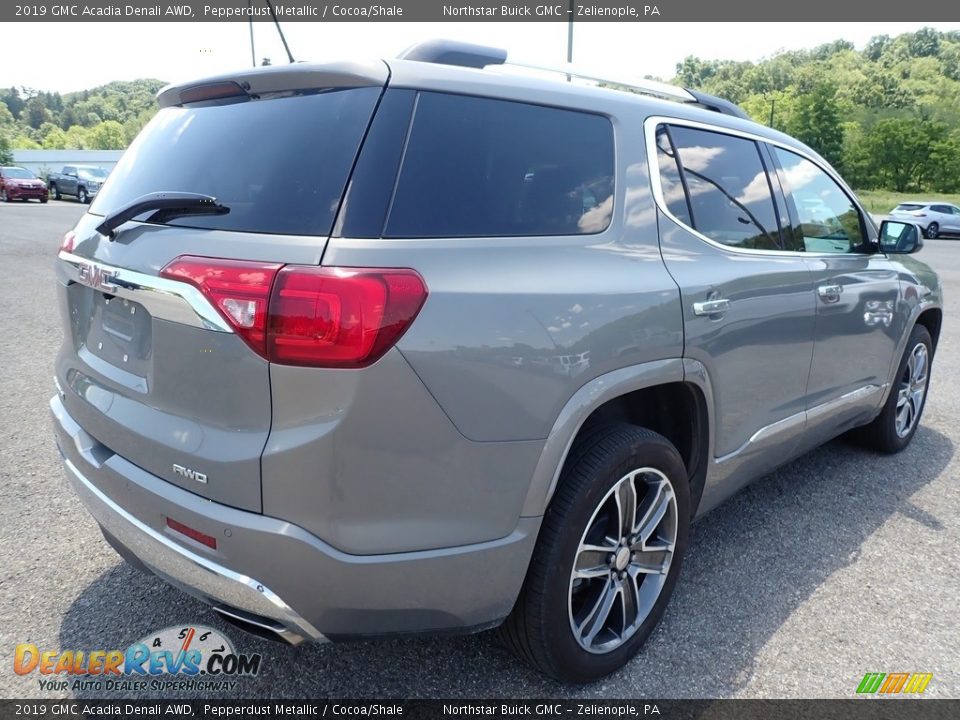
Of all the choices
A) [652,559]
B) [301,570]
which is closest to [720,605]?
[652,559]

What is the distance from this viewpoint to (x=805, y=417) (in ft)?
10.7

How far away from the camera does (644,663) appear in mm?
2453

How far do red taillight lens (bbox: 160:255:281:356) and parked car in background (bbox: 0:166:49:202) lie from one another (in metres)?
35.5

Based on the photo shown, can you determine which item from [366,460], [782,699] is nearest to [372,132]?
[366,460]

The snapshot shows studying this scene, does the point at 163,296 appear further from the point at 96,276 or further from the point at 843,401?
the point at 843,401

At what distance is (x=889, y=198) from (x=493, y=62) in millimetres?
63005

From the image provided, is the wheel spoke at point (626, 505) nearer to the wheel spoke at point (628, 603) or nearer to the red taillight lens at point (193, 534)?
the wheel spoke at point (628, 603)

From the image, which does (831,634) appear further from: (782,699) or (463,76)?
(463,76)

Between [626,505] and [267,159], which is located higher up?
[267,159]

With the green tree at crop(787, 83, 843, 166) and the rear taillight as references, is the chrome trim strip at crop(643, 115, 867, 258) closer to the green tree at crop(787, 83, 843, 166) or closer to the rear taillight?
the rear taillight

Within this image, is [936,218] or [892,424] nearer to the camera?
[892,424]

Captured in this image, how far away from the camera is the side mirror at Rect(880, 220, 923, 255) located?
3.87 m

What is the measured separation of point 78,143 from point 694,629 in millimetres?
173916

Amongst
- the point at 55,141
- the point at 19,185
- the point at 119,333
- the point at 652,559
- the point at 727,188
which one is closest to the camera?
the point at 119,333
